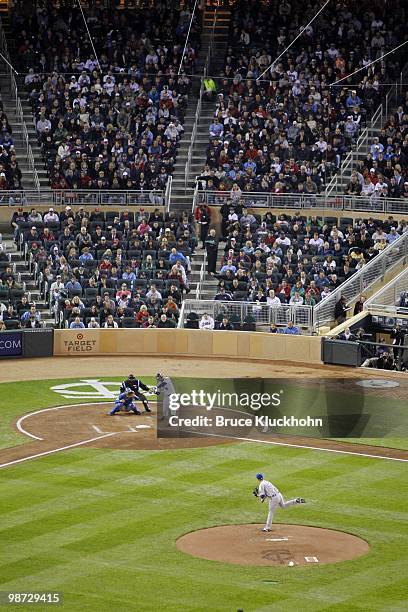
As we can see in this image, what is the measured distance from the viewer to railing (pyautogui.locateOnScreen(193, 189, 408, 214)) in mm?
51375

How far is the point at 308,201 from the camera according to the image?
2077 inches

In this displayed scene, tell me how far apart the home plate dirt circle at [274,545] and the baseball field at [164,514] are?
25cm

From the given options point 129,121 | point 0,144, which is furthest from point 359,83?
point 0,144

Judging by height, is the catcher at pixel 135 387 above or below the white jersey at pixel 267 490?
above

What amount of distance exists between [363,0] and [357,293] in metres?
17.6

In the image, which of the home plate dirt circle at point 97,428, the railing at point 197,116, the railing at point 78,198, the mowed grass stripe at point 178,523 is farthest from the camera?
the railing at point 197,116

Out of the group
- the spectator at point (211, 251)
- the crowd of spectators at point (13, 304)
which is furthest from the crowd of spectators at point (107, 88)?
the crowd of spectators at point (13, 304)

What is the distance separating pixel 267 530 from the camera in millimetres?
26344

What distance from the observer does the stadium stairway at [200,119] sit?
54.4 m

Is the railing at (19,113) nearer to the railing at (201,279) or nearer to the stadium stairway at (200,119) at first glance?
the stadium stairway at (200,119)

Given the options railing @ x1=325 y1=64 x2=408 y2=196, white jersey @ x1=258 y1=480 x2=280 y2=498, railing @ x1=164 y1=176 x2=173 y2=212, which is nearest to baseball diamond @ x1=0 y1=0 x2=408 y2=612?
white jersey @ x1=258 y1=480 x2=280 y2=498

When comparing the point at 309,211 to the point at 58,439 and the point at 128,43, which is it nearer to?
the point at 128,43

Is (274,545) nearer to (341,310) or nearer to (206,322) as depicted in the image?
(341,310)

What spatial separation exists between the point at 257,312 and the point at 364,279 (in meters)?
4.24
